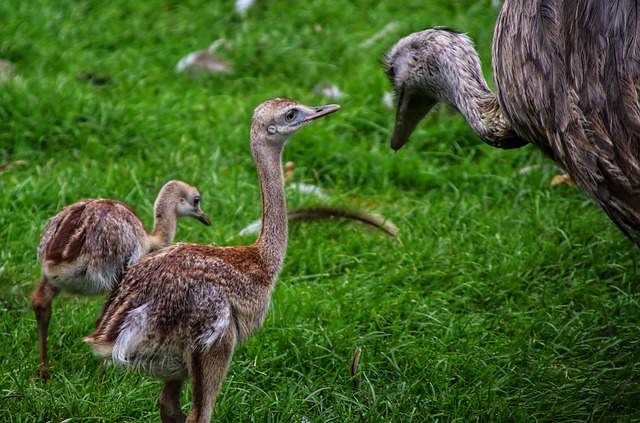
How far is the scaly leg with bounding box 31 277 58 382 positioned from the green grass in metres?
0.13

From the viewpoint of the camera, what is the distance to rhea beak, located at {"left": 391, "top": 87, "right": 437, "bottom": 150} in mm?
5738

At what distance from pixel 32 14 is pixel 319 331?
4.32 m

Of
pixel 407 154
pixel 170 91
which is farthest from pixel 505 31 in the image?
pixel 170 91

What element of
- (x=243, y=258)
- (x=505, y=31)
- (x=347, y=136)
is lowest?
(x=347, y=136)

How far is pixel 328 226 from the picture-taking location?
6.25 metres

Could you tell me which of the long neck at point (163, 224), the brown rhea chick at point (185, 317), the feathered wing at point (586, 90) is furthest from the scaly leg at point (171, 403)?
the feathered wing at point (586, 90)

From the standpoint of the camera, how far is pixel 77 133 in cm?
682

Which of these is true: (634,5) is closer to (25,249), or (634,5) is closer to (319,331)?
(319,331)

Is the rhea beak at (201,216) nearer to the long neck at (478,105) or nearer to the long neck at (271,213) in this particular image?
the long neck at (271,213)

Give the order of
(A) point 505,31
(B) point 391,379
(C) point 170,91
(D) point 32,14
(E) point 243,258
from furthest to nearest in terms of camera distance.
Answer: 1. (D) point 32,14
2. (C) point 170,91
3. (B) point 391,379
4. (A) point 505,31
5. (E) point 243,258

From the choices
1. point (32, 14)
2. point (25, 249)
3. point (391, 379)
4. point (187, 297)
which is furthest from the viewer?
point (32, 14)

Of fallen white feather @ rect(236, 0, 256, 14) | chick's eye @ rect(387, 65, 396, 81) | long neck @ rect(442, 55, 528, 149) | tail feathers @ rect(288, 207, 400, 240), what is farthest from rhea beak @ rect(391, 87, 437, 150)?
fallen white feather @ rect(236, 0, 256, 14)

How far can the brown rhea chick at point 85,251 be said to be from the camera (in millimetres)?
4637

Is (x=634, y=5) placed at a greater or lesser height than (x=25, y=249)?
greater
